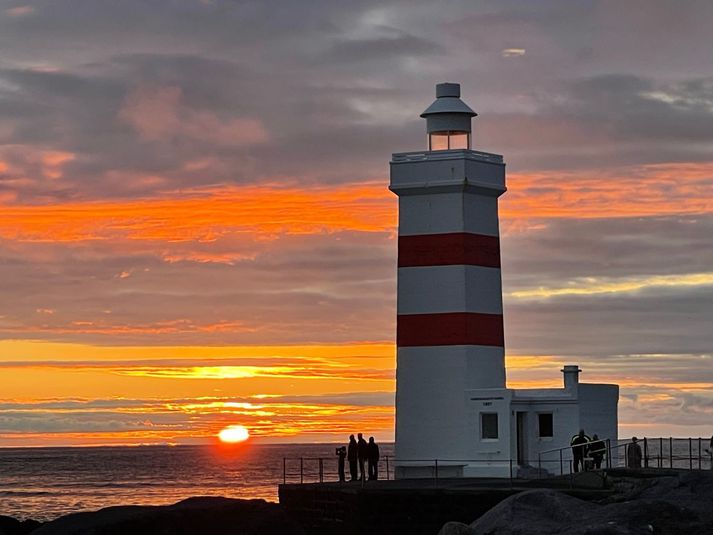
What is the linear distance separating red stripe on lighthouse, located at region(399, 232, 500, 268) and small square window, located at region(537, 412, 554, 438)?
3702 millimetres

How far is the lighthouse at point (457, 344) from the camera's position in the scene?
33406 millimetres

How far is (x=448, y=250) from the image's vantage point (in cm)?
3347

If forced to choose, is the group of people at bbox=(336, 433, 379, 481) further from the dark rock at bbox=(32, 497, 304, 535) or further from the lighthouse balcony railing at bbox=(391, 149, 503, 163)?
the dark rock at bbox=(32, 497, 304, 535)

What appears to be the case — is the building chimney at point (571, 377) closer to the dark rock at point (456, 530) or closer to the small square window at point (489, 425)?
the small square window at point (489, 425)

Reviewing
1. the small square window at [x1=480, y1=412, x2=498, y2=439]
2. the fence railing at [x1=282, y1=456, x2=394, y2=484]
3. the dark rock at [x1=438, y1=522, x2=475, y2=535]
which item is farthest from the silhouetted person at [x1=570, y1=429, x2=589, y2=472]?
the dark rock at [x1=438, y1=522, x2=475, y2=535]

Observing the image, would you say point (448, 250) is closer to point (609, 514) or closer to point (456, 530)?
point (609, 514)

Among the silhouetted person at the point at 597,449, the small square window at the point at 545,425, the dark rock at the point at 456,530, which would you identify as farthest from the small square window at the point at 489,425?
the dark rock at the point at 456,530

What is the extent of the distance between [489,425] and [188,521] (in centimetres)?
1317

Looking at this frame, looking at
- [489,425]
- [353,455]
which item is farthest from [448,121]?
[353,455]

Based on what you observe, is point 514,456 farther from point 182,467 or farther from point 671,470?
point 182,467

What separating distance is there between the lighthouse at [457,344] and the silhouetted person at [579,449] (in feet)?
0.75

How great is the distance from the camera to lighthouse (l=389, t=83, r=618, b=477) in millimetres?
33406

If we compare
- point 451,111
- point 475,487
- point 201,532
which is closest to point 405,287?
point 451,111

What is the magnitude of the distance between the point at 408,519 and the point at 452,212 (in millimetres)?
8380
